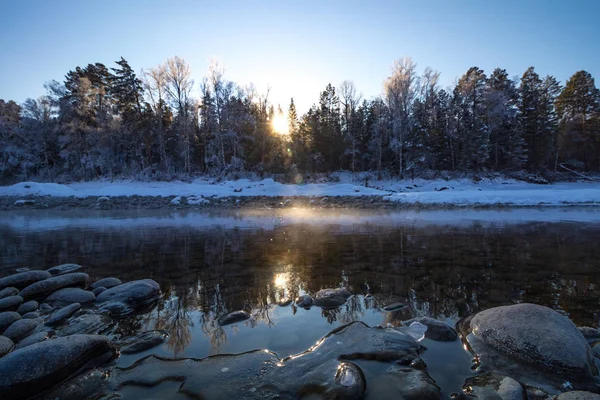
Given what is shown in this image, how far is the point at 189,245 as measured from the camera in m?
8.92

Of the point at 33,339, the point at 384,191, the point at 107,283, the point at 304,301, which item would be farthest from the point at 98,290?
the point at 384,191

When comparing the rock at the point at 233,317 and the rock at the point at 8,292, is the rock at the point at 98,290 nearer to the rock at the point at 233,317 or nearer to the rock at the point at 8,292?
the rock at the point at 8,292

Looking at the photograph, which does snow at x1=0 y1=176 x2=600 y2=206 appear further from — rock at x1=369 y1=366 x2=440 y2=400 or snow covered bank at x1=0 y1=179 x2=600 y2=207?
rock at x1=369 y1=366 x2=440 y2=400

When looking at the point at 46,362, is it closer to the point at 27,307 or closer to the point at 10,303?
the point at 27,307

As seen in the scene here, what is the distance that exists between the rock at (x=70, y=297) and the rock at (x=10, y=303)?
353mm

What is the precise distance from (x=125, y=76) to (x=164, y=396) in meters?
46.0

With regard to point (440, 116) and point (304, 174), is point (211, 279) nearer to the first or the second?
point (304, 174)

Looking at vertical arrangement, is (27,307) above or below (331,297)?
above

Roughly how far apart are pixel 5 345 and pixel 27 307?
1.39 m

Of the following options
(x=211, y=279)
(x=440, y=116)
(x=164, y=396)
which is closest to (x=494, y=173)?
(x=440, y=116)

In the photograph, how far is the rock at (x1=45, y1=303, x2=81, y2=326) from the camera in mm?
3813

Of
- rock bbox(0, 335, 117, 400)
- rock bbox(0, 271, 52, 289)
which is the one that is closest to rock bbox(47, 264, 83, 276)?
rock bbox(0, 271, 52, 289)

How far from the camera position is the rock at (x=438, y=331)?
131 inches

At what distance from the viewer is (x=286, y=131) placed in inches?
1647
